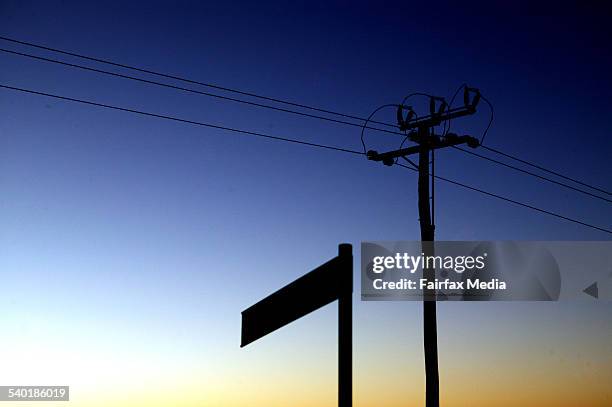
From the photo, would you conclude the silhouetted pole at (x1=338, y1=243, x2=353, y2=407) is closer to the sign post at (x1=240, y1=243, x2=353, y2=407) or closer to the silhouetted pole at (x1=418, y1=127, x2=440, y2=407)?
the sign post at (x1=240, y1=243, x2=353, y2=407)

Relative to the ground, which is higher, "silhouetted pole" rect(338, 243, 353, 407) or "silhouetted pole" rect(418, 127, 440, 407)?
"silhouetted pole" rect(418, 127, 440, 407)

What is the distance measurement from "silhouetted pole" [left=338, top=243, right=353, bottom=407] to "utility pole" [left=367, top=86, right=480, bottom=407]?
11.5 m

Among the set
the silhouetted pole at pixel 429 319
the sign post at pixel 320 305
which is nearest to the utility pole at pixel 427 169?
the silhouetted pole at pixel 429 319

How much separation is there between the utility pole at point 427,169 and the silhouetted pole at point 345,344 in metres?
11.5

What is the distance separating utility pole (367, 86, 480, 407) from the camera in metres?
14.5

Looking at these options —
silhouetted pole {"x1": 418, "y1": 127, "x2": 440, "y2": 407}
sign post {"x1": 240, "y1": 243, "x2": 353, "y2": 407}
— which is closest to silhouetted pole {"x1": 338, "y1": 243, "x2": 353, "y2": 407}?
sign post {"x1": 240, "y1": 243, "x2": 353, "y2": 407}

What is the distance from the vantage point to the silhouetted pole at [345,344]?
118 inches

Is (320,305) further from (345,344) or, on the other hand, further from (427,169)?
(427,169)

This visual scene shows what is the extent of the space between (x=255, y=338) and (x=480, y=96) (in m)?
12.9

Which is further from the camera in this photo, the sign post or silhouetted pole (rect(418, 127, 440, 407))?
silhouetted pole (rect(418, 127, 440, 407))

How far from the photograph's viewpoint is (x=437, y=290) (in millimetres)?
14547

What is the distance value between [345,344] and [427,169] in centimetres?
1261

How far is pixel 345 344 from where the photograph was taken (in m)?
3.07

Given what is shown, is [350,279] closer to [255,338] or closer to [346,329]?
[346,329]
